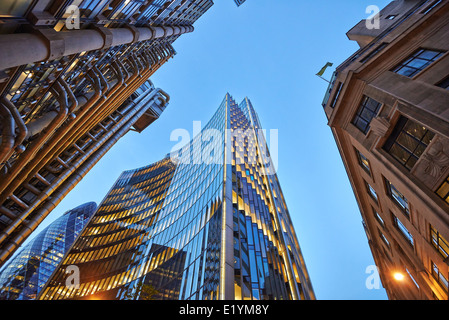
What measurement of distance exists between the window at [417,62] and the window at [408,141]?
380 cm

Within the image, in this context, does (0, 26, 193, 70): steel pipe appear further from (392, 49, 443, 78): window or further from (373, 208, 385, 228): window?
(373, 208, 385, 228): window

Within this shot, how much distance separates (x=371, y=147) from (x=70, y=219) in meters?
111

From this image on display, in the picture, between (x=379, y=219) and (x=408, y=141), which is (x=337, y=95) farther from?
(x=379, y=219)

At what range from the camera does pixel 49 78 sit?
14.0m

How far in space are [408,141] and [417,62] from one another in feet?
20.4

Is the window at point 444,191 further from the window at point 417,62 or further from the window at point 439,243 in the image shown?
the window at point 417,62

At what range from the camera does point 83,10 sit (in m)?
13.6

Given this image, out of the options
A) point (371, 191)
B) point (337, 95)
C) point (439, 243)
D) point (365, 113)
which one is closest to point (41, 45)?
point (365, 113)

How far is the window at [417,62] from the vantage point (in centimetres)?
1492

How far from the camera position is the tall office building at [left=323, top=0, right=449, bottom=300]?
1267cm

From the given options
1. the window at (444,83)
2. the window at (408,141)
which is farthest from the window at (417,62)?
the window at (408,141)
